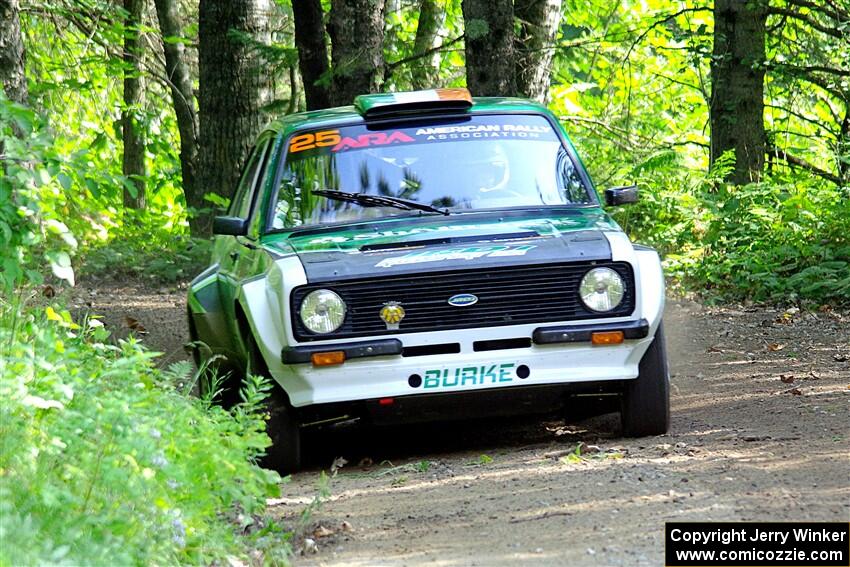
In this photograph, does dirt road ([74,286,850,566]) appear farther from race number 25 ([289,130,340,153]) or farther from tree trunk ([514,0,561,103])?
tree trunk ([514,0,561,103])

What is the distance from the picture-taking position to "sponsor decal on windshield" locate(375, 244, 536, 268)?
6.28m

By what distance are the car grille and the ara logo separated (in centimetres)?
2

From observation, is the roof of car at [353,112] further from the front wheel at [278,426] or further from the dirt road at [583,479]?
the dirt road at [583,479]

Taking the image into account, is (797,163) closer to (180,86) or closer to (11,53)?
(180,86)

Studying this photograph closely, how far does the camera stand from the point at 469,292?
6.29m

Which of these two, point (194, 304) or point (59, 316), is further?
point (194, 304)

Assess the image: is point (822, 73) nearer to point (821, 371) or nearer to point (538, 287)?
point (821, 371)

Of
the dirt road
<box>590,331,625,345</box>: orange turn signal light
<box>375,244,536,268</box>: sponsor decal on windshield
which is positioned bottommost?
the dirt road

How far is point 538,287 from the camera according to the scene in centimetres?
632

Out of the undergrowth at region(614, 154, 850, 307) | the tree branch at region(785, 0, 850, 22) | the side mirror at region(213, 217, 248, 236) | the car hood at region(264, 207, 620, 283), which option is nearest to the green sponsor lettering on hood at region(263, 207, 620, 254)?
the car hood at region(264, 207, 620, 283)

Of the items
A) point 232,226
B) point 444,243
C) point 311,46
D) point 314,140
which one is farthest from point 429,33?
point 444,243

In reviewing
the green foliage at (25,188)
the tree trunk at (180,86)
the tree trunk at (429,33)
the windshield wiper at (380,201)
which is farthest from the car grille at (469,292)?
the tree trunk at (180,86)

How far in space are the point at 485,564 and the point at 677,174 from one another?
1199cm

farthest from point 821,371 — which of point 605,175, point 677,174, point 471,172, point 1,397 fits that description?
point 605,175
